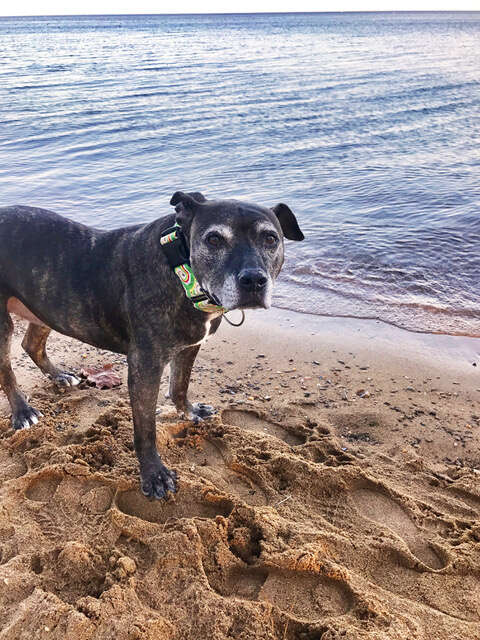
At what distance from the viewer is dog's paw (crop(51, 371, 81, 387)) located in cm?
507

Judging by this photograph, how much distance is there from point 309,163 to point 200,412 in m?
10.1

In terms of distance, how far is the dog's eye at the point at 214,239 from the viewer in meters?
3.38

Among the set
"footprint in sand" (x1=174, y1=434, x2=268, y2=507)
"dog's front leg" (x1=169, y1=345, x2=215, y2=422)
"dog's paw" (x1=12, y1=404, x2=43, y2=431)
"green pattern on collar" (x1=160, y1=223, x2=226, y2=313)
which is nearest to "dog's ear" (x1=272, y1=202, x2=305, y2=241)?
"green pattern on collar" (x1=160, y1=223, x2=226, y2=313)

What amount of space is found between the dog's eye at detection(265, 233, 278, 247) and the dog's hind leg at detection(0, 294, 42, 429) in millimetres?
2192

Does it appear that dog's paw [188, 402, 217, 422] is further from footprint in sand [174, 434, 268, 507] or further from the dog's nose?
the dog's nose

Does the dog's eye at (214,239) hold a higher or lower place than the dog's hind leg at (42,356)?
higher

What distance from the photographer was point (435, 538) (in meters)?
3.38

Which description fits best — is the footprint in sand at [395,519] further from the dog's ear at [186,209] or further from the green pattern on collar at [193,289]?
the dog's ear at [186,209]

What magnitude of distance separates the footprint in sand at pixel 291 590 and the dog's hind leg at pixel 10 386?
222 centimetres

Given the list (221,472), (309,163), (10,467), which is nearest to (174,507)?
(221,472)

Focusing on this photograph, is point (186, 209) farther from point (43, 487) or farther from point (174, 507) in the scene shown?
point (43, 487)

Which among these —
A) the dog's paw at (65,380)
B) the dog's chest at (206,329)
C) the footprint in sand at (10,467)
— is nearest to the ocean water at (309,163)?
the dog's paw at (65,380)

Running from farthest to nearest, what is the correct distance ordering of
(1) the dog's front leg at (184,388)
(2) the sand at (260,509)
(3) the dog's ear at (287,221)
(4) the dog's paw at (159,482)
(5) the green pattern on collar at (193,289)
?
(1) the dog's front leg at (184,388) → (3) the dog's ear at (287,221) → (4) the dog's paw at (159,482) → (5) the green pattern on collar at (193,289) → (2) the sand at (260,509)

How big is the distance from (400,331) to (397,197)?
5496mm
